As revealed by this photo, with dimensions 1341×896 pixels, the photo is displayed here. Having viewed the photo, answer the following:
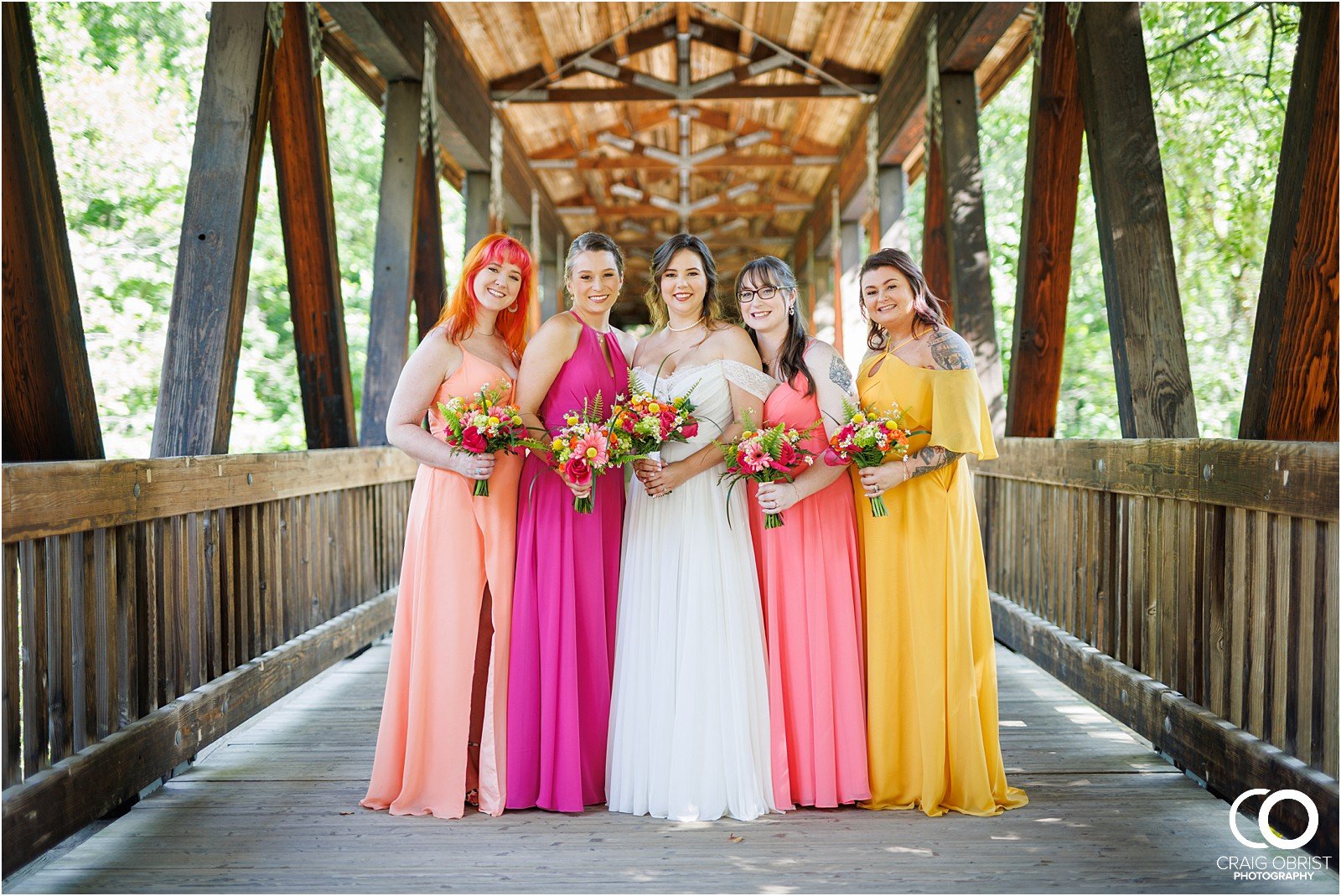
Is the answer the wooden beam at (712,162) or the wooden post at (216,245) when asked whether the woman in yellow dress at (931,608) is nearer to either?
the wooden post at (216,245)

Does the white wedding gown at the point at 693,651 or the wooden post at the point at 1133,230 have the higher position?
the wooden post at the point at 1133,230

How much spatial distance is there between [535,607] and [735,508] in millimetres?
624

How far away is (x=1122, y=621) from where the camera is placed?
11.6 feet

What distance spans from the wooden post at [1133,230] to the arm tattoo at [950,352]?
802 millimetres

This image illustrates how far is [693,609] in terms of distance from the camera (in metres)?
2.77

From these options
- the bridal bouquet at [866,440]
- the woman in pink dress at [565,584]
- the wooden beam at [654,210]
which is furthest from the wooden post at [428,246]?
the wooden beam at [654,210]

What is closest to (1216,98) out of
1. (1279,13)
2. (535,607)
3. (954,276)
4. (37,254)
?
(1279,13)

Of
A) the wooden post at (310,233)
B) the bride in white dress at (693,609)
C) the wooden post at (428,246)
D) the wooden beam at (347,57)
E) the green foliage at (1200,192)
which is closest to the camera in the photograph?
the bride in white dress at (693,609)

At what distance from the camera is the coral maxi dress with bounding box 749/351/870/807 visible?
9.29ft

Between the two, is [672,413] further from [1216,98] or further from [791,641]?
[1216,98]

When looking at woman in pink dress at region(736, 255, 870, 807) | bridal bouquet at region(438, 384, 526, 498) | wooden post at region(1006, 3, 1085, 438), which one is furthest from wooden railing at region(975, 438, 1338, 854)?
bridal bouquet at region(438, 384, 526, 498)

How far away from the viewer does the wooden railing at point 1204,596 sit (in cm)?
235

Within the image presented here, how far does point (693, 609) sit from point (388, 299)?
3470 mm

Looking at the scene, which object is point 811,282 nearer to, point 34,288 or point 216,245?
point 216,245
